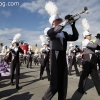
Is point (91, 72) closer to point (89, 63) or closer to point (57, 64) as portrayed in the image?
point (89, 63)

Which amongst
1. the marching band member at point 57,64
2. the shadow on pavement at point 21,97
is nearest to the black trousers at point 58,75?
the marching band member at point 57,64

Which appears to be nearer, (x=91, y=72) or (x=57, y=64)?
(x=57, y=64)

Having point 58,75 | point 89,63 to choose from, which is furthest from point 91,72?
point 58,75

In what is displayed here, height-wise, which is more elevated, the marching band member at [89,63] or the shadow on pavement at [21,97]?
the marching band member at [89,63]

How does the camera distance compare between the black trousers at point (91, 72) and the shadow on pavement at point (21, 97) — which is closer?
the shadow on pavement at point (21, 97)

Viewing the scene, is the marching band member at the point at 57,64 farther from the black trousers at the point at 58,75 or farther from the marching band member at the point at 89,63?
the marching band member at the point at 89,63

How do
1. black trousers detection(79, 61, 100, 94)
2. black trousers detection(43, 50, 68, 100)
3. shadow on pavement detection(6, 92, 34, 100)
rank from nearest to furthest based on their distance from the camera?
black trousers detection(43, 50, 68, 100) < shadow on pavement detection(6, 92, 34, 100) < black trousers detection(79, 61, 100, 94)

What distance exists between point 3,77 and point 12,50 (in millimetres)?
2639

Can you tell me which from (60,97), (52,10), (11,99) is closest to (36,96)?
(11,99)

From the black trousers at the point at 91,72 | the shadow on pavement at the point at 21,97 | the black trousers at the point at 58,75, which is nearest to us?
the black trousers at the point at 58,75

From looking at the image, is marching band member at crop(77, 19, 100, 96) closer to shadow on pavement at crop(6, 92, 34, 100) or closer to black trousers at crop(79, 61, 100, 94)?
black trousers at crop(79, 61, 100, 94)

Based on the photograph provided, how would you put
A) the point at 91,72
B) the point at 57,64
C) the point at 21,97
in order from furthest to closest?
the point at 91,72 → the point at 21,97 → the point at 57,64

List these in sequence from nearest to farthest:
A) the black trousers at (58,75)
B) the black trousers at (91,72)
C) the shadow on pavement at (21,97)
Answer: the black trousers at (58,75), the shadow on pavement at (21,97), the black trousers at (91,72)

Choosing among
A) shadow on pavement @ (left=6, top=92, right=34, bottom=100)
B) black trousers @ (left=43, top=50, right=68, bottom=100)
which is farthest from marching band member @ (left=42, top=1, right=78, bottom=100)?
shadow on pavement @ (left=6, top=92, right=34, bottom=100)
